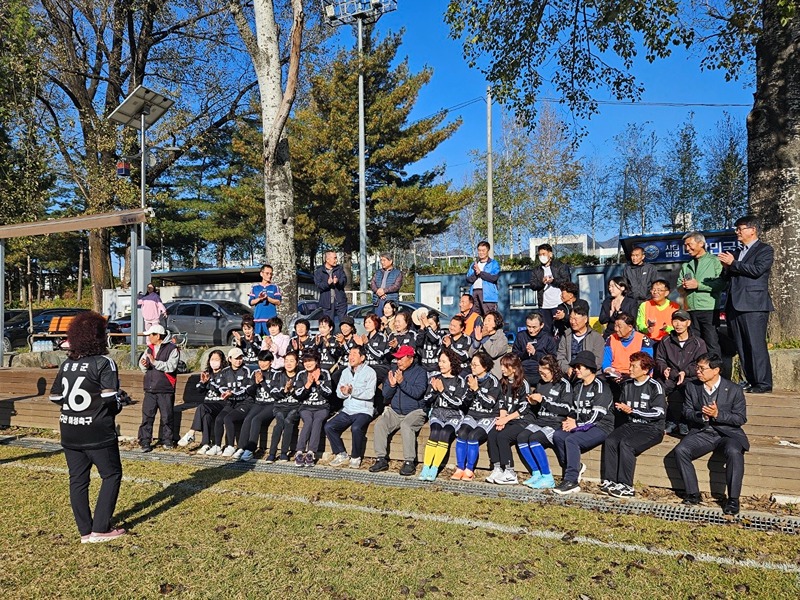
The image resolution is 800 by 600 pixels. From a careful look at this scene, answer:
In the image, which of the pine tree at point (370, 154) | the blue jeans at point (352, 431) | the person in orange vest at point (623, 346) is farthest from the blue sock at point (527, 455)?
the pine tree at point (370, 154)

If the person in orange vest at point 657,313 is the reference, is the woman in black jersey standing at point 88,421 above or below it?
below

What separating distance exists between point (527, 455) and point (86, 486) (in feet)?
13.8

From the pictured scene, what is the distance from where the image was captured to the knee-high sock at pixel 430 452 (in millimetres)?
6833

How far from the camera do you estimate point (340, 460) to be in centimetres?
745

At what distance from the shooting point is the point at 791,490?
5422 millimetres

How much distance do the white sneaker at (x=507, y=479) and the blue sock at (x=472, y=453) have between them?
36cm

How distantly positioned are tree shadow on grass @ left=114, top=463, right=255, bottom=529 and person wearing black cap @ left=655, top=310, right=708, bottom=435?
16.0ft

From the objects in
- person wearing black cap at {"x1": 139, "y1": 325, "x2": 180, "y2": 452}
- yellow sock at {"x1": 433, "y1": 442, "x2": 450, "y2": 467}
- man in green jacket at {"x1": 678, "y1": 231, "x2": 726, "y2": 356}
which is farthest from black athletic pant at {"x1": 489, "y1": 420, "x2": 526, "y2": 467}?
person wearing black cap at {"x1": 139, "y1": 325, "x2": 180, "y2": 452}

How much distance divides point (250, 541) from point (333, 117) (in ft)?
82.2

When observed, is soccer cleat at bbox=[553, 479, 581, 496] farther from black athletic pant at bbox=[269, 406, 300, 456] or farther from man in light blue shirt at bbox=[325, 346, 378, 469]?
black athletic pant at bbox=[269, 406, 300, 456]

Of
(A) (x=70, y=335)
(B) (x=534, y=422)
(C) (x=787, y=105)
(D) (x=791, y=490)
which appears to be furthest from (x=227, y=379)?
(C) (x=787, y=105)

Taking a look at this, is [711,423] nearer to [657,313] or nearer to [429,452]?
[657,313]

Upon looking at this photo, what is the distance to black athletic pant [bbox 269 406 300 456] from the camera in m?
7.76

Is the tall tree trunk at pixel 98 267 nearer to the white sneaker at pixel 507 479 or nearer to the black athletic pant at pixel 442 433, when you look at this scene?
the black athletic pant at pixel 442 433
